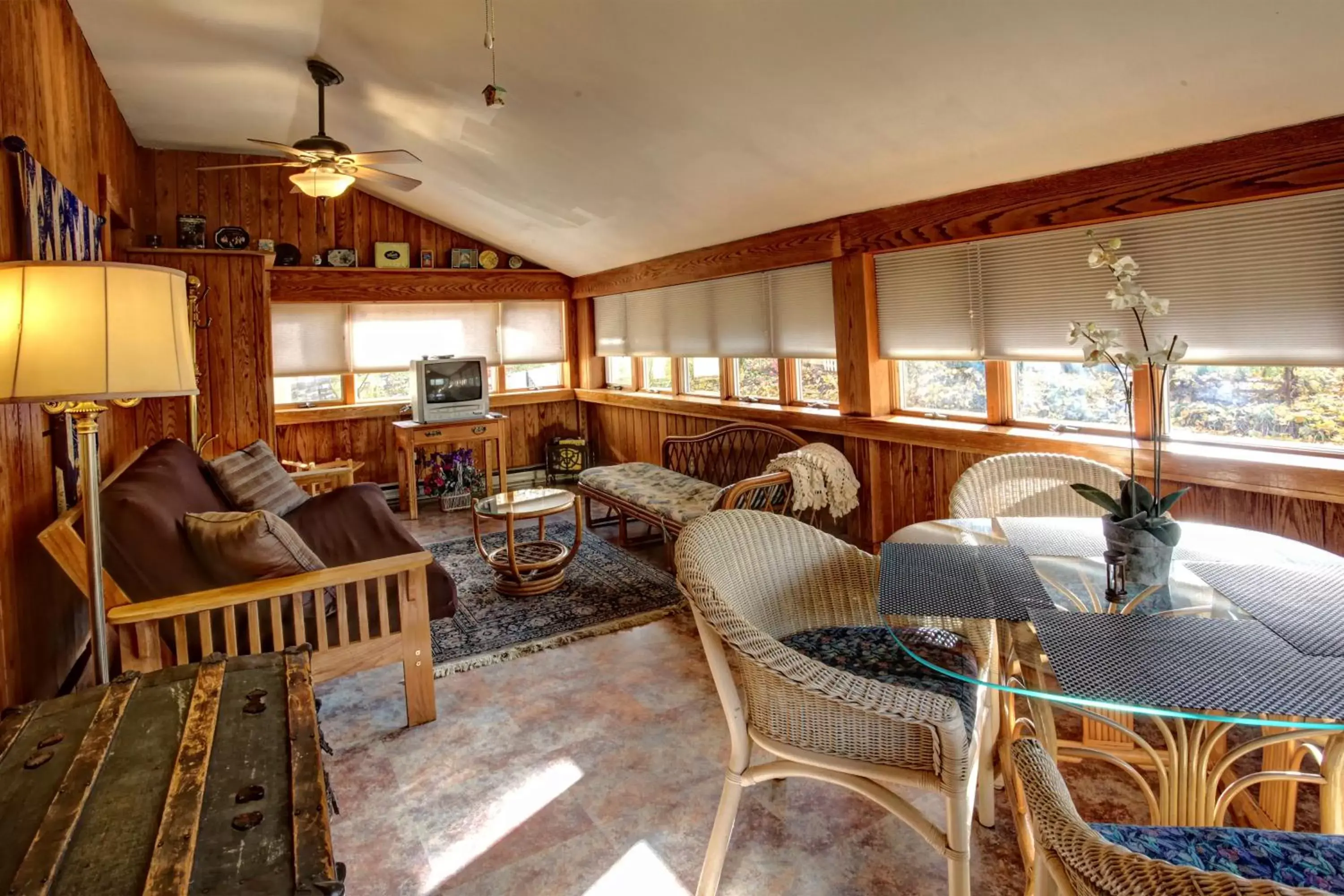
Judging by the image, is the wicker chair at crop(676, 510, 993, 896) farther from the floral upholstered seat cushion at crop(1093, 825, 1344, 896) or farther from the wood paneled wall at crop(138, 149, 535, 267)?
the wood paneled wall at crop(138, 149, 535, 267)

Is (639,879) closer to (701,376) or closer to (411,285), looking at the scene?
(701,376)

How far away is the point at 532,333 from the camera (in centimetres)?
702

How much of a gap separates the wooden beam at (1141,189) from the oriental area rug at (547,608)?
2.16m

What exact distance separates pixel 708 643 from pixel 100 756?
109 centimetres

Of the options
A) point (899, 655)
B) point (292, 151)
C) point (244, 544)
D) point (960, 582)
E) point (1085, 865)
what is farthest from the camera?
point (292, 151)

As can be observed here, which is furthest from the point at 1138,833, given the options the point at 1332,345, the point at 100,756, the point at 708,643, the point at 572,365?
the point at 572,365

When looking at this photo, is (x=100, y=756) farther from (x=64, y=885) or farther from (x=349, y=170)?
(x=349, y=170)

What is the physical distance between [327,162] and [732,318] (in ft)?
8.37

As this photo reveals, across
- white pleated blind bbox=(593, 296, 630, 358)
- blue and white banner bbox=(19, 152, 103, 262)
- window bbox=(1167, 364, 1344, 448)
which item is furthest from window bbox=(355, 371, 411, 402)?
window bbox=(1167, 364, 1344, 448)

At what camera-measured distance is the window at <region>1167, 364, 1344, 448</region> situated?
2.40 metres

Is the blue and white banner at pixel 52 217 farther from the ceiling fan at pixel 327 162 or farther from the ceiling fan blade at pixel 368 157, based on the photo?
the ceiling fan blade at pixel 368 157

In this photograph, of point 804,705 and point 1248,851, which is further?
point 804,705

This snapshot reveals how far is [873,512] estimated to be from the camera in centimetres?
391

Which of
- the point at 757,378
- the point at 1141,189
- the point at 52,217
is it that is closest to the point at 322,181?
the point at 52,217
